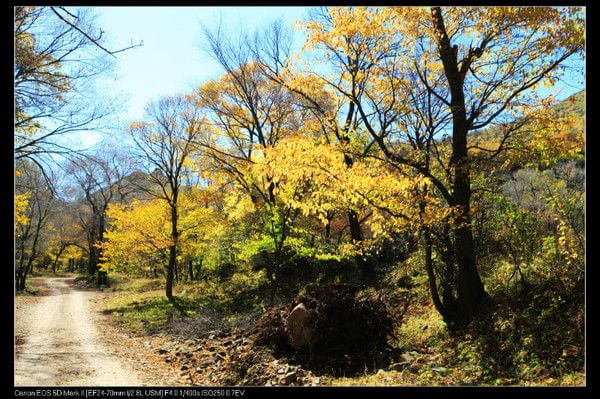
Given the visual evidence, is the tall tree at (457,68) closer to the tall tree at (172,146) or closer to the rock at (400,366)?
the rock at (400,366)

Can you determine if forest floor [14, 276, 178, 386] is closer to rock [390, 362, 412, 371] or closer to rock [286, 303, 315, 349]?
rock [286, 303, 315, 349]

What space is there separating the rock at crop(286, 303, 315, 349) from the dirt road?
2990 mm

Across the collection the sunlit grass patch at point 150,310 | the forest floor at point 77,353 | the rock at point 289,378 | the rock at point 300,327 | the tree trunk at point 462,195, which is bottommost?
the sunlit grass patch at point 150,310

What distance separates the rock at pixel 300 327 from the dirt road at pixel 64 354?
299cm

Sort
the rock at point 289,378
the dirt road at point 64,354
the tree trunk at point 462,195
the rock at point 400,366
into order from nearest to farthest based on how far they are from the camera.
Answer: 1. the rock at point 289,378
2. the rock at point 400,366
3. the dirt road at point 64,354
4. the tree trunk at point 462,195

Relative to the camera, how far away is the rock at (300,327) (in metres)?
7.20

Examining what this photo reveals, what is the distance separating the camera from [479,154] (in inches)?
299

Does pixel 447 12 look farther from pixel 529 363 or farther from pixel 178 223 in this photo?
pixel 178 223

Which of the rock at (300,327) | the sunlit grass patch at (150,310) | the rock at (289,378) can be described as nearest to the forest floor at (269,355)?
the rock at (289,378)

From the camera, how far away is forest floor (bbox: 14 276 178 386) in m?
6.38

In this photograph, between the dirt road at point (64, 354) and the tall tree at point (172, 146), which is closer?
the dirt road at point (64, 354)

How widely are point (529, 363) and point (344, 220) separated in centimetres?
1455
